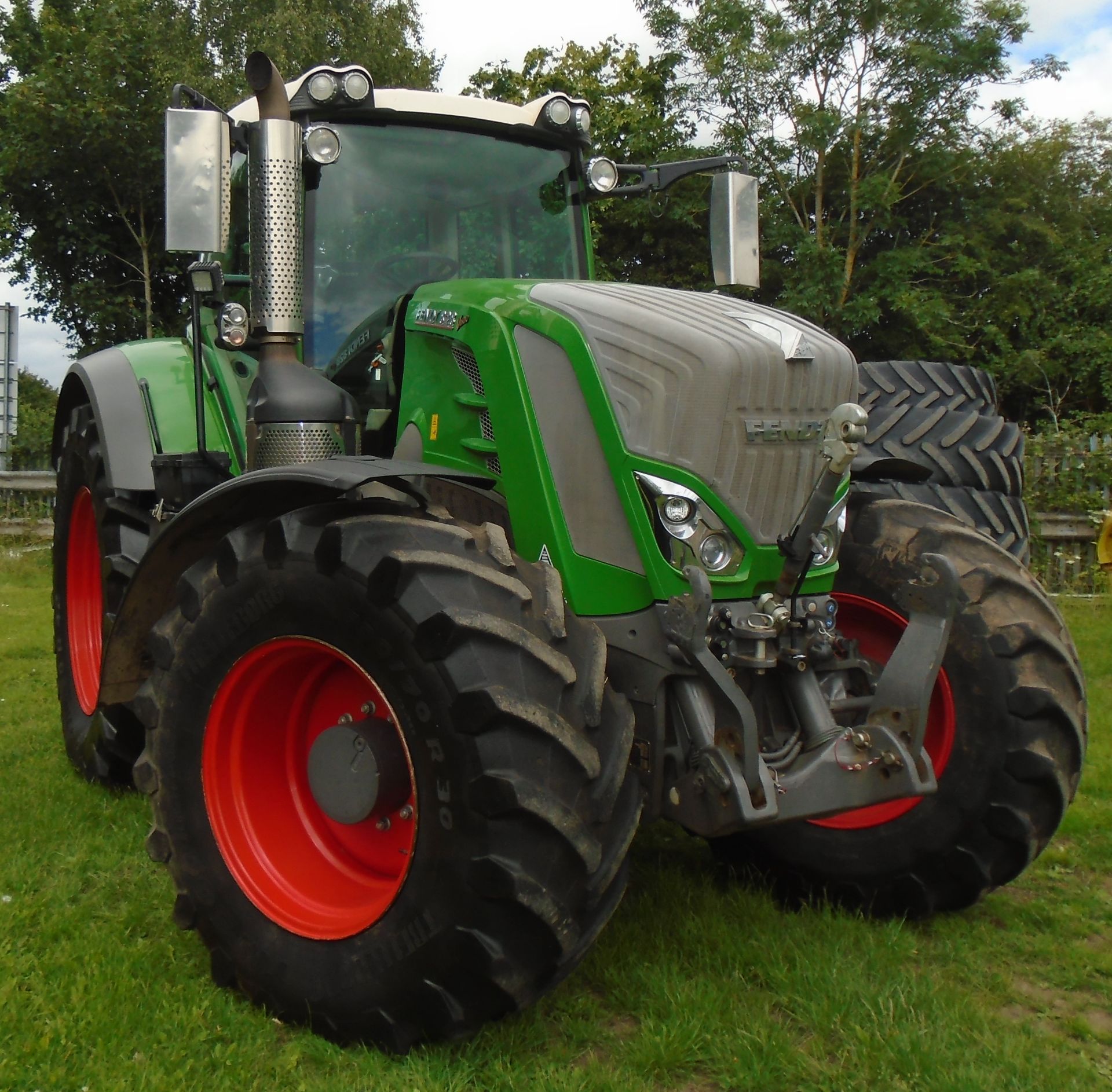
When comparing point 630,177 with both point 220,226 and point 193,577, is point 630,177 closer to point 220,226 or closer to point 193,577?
point 220,226

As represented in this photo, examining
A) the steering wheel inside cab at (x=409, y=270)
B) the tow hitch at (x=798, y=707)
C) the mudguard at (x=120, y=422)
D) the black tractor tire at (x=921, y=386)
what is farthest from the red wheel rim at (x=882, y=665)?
the mudguard at (x=120, y=422)

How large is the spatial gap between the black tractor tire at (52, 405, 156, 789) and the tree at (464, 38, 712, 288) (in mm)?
11845

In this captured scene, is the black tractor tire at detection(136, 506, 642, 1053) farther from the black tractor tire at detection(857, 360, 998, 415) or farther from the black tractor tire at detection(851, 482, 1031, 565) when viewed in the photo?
the black tractor tire at detection(857, 360, 998, 415)

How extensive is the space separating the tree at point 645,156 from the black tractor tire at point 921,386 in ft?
36.7

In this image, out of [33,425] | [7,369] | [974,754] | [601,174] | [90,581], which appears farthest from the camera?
[33,425]

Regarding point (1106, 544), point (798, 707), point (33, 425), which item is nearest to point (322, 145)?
point (798, 707)

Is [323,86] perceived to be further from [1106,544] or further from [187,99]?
[1106,544]

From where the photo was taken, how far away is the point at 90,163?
52.2ft

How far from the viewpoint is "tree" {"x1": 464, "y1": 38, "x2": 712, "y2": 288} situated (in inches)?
667

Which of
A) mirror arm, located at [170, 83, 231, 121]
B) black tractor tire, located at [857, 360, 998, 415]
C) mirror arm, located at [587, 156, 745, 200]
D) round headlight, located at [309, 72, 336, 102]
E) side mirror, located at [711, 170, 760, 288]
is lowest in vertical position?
black tractor tire, located at [857, 360, 998, 415]

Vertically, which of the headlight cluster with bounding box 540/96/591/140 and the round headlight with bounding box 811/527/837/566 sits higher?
the headlight cluster with bounding box 540/96/591/140

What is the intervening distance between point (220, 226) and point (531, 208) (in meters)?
1.39

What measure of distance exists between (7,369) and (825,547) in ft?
49.0

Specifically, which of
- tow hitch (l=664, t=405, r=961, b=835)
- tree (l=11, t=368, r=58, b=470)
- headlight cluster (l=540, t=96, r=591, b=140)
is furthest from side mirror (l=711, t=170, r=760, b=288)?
tree (l=11, t=368, r=58, b=470)
